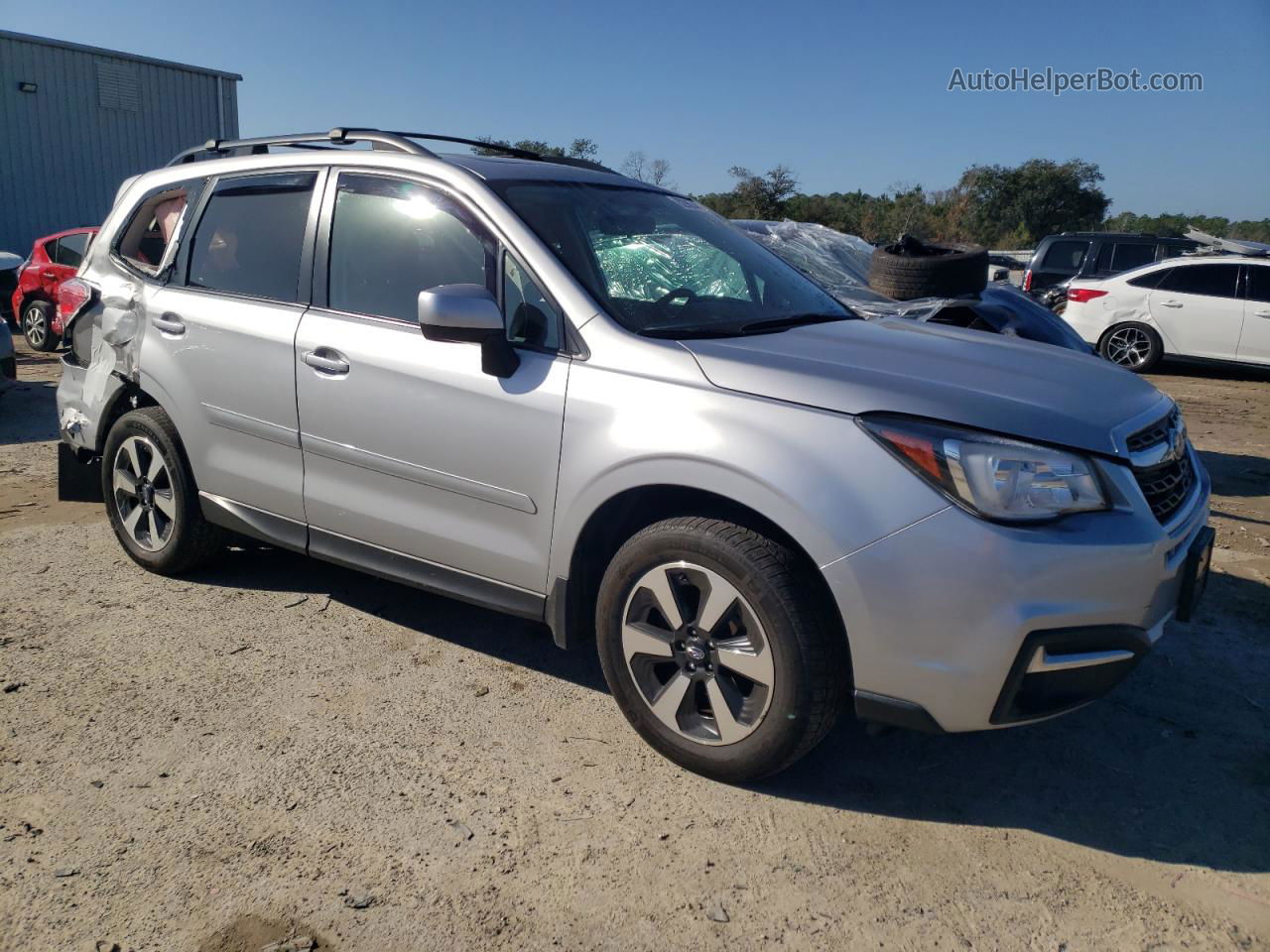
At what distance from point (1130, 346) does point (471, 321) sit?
1182 cm

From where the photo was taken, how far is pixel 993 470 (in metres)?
2.50

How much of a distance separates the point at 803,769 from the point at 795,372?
124 cm

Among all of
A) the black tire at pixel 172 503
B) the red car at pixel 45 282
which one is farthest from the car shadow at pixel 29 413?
the black tire at pixel 172 503

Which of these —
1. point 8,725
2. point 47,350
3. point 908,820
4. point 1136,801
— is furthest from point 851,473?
point 47,350

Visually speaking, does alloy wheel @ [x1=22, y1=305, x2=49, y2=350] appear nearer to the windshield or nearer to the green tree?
the windshield

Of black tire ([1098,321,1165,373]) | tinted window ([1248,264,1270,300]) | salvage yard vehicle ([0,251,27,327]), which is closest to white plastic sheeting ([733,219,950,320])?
→ black tire ([1098,321,1165,373])

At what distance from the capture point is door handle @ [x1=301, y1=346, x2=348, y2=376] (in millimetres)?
3512

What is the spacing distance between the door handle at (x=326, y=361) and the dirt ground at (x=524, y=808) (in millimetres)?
1095

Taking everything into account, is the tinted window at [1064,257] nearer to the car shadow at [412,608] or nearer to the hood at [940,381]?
the hood at [940,381]

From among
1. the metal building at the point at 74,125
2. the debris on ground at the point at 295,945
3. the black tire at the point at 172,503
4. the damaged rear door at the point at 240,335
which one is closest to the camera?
the debris on ground at the point at 295,945

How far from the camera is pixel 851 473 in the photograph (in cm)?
256

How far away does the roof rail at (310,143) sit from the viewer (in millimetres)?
3670

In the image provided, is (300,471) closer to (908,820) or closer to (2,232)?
(908,820)

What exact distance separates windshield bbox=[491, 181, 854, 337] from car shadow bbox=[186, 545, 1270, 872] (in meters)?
1.38
